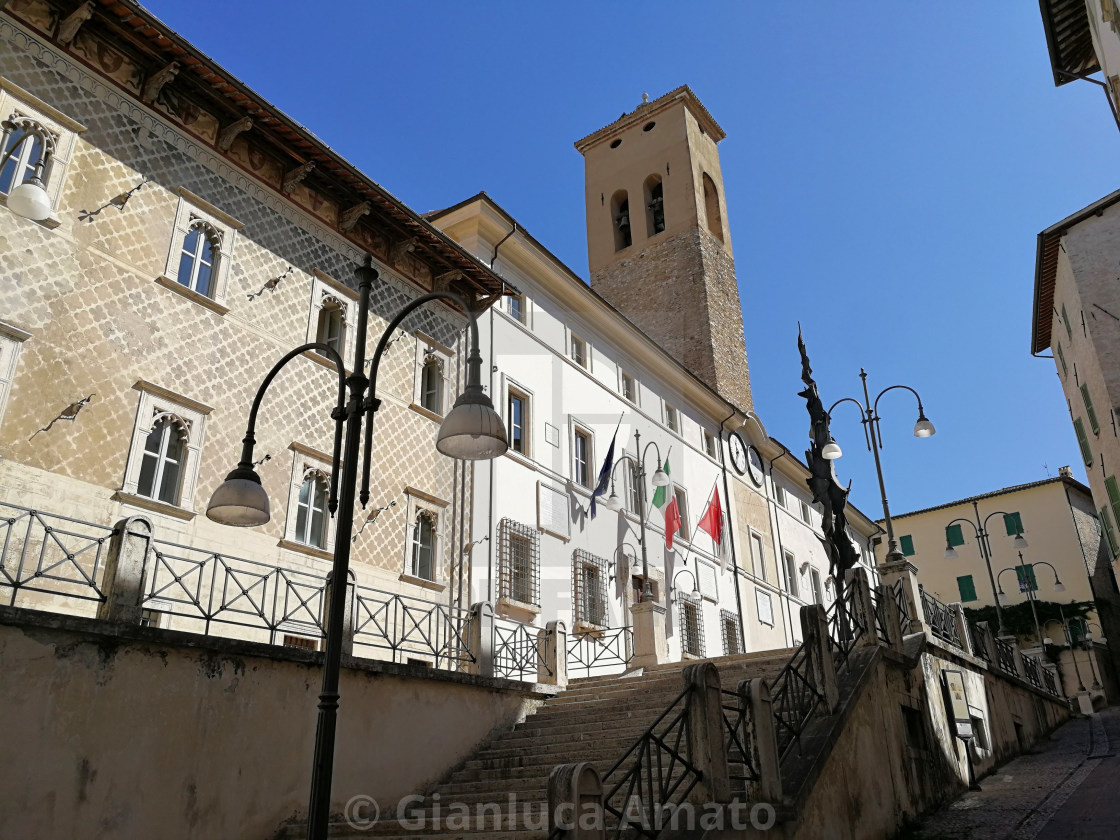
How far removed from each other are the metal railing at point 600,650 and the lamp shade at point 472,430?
11.8 metres

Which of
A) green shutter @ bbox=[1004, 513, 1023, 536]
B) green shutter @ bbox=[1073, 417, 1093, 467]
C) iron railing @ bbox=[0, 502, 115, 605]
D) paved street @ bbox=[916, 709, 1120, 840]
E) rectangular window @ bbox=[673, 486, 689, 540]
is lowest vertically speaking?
paved street @ bbox=[916, 709, 1120, 840]

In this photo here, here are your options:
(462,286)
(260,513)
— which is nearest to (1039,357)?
(462,286)

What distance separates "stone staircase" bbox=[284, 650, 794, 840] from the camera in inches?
313

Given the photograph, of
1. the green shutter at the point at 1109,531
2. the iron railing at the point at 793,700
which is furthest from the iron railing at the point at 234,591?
the green shutter at the point at 1109,531

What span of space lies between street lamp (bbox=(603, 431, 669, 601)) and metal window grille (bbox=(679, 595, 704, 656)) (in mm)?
1612

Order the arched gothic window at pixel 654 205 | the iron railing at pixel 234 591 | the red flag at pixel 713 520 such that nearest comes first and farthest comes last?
the iron railing at pixel 234 591 < the red flag at pixel 713 520 < the arched gothic window at pixel 654 205

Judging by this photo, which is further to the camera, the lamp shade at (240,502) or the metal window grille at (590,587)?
the metal window grille at (590,587)

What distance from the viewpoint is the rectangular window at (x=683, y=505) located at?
2383cm

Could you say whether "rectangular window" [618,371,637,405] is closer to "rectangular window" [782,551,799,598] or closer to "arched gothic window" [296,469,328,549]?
"rectangular window" [782,551,799,598]

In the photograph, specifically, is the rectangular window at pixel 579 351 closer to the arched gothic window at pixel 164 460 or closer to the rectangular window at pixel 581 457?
the rectangular window at pixel 581 457

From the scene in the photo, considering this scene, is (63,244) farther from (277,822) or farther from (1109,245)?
(1109,245)

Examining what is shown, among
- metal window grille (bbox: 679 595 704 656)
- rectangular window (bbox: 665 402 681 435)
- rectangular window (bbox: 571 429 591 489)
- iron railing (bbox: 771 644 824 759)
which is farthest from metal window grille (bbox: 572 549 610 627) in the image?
iron railing (bbox: 771 644 824 759)

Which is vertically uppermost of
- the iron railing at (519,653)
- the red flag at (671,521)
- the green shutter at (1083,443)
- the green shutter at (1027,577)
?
the green shutter at (1083,443)

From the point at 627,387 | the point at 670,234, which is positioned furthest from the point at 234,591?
the point at 670,234
